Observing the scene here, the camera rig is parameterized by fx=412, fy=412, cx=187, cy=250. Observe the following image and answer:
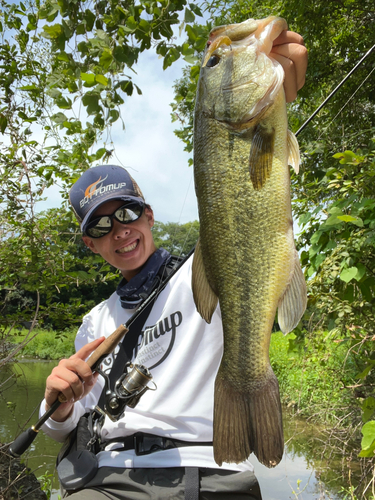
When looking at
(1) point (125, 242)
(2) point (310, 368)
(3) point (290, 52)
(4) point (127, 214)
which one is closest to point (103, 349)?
(1) point (125, 242)

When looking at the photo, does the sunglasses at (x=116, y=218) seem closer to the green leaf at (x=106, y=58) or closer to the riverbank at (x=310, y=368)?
the green leaf at (x=106, y=58)

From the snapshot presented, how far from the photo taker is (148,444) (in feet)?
6.26

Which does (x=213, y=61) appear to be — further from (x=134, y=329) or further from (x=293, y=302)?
(x=134, y=329)

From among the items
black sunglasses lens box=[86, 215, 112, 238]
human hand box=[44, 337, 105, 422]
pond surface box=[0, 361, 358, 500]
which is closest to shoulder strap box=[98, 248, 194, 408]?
human hand box=[44, 337, 105, 422]

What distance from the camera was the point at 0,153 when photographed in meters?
4.57

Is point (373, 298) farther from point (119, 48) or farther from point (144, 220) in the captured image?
point (119, 48)

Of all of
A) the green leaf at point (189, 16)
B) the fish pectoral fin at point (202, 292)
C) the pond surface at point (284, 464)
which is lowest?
the pond surface at point (284, 464)

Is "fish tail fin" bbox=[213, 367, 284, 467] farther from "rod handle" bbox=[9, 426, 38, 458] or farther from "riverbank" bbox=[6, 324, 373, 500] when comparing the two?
"riverbank" bbox=[6, 324, 373, 500]

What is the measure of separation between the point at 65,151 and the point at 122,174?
2030 mm

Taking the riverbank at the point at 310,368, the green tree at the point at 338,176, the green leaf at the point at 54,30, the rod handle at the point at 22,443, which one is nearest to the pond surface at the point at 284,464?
the riverbank at the point at 310,368

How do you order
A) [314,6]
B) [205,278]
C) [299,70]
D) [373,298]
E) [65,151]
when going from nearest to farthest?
[205,278] < [299,70] < [373,298] < [65,151] < [314,6]

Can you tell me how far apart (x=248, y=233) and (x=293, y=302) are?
0.25m

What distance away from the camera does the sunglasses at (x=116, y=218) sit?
7.78 ft

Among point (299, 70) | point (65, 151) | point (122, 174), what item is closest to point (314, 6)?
point (65, 151)
